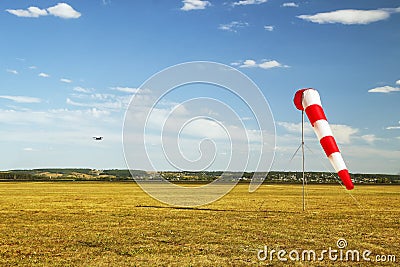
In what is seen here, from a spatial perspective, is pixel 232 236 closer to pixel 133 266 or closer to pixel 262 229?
pixel 262 229

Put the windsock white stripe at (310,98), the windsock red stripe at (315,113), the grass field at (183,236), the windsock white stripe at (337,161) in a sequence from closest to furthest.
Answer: the grass field at (183,236)
the windsock white stripe at (337,161)
the windsock red stripe at (315,113)
the windsock white stripe at (310,98)

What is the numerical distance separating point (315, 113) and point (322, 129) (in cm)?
88

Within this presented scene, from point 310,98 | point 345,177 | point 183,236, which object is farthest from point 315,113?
point 183,236

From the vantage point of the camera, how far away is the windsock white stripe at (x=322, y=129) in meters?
20.0

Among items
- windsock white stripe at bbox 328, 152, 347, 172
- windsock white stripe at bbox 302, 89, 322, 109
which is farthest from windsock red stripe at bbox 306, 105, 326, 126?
windsock white stripe at bbox 328, 152, 347, 172

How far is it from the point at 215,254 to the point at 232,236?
10.3 ft

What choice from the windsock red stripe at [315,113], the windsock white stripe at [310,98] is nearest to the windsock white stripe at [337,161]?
the windsock red stripe at [315,113]

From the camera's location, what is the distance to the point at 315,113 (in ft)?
67.6

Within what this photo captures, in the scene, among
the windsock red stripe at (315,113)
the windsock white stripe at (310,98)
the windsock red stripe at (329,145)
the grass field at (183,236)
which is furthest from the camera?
the windsock white stripe at (310,98)

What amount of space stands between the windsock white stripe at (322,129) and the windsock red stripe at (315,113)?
0.70 ft

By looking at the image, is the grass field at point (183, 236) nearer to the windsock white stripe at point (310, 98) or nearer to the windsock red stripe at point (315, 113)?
the windsock red stripe at point (315, 113)

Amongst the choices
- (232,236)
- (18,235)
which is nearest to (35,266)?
(18,235)

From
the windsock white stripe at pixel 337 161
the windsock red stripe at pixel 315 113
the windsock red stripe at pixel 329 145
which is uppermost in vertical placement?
the windsock red stripe at pixel 315 113

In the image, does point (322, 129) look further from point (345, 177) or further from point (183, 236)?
point (183, 236)
